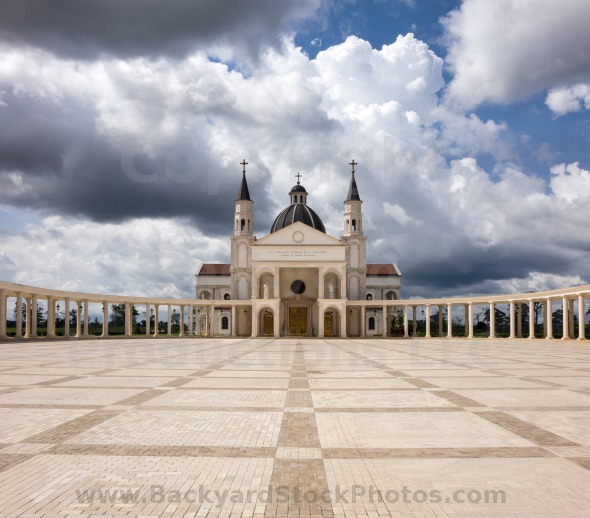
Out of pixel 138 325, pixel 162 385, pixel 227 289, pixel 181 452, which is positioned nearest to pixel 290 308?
pixel 227 289

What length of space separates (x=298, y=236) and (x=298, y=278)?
8.27 metres

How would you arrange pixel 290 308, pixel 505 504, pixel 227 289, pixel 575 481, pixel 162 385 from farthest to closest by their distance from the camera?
1. pixel 227 289
2. pixel 290 308
3. pixel 162 385
4. pixel 575 481
5. pixel 505 504

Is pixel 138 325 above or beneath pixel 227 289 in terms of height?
beneath

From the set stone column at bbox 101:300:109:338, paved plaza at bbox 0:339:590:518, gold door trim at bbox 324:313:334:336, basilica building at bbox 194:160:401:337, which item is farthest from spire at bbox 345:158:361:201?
paved plaza at bbox 0:339:590:518

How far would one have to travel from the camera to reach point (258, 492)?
6461mm

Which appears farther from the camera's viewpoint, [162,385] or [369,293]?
[369,293]

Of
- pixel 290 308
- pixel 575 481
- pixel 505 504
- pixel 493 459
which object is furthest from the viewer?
pixel 290 308

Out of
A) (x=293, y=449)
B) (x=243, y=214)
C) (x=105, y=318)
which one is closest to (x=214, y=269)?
(x=243, y=214)

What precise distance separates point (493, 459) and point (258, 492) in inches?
146

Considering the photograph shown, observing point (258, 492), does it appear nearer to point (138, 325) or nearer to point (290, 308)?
point (290, 308)

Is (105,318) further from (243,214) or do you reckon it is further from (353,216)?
(353,216)

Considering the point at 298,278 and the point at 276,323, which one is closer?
the point at 276,323

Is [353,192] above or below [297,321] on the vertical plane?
above

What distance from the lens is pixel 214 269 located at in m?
94.2
